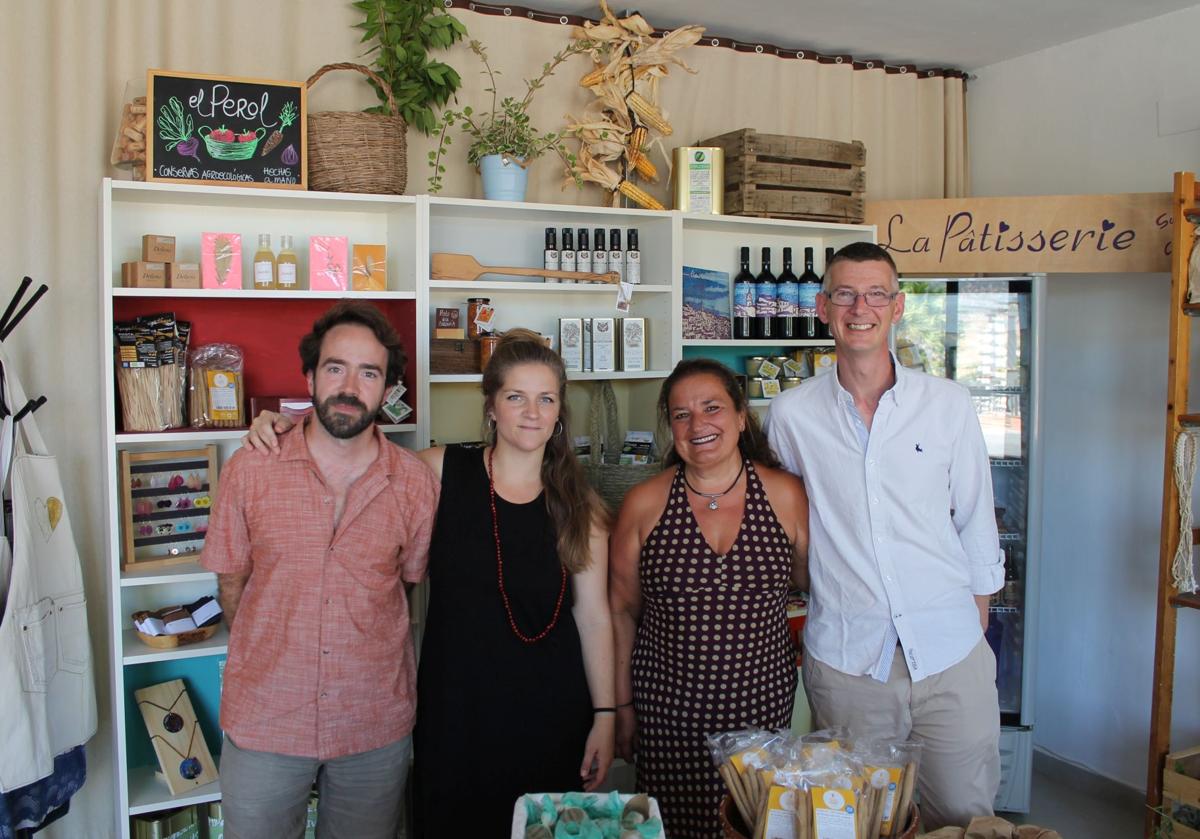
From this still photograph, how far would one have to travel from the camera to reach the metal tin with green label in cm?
355

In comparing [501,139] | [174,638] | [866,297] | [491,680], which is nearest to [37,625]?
[174,638]

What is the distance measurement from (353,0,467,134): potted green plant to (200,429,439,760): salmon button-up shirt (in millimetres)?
1515

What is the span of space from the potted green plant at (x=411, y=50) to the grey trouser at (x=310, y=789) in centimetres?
195

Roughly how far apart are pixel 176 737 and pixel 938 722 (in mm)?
2188

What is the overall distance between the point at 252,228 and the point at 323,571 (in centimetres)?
154

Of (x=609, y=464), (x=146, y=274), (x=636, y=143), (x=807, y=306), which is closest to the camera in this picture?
(x=146, y=274)

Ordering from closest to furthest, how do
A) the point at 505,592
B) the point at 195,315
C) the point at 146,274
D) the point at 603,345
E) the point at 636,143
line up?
the point at 505,592 → the point at 146,274 → the point at 195,315 → the point at 603,345 → the point at 636,143

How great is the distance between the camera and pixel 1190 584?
308 cm

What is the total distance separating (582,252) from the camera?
11.2 feet

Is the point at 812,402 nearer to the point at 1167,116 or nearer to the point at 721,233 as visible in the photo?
the point at 721,233

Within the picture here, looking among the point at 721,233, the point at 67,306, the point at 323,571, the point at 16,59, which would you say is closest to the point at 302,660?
the point at 323,571

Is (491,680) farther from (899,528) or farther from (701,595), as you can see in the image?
(899,528)

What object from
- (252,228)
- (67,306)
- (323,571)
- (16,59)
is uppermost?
(16,59)

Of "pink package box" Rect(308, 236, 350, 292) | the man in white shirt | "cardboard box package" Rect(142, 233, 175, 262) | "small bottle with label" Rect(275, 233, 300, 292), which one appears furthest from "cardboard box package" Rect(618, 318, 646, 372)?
"cardboard box package" Rect(142, 233, 175, 262)
